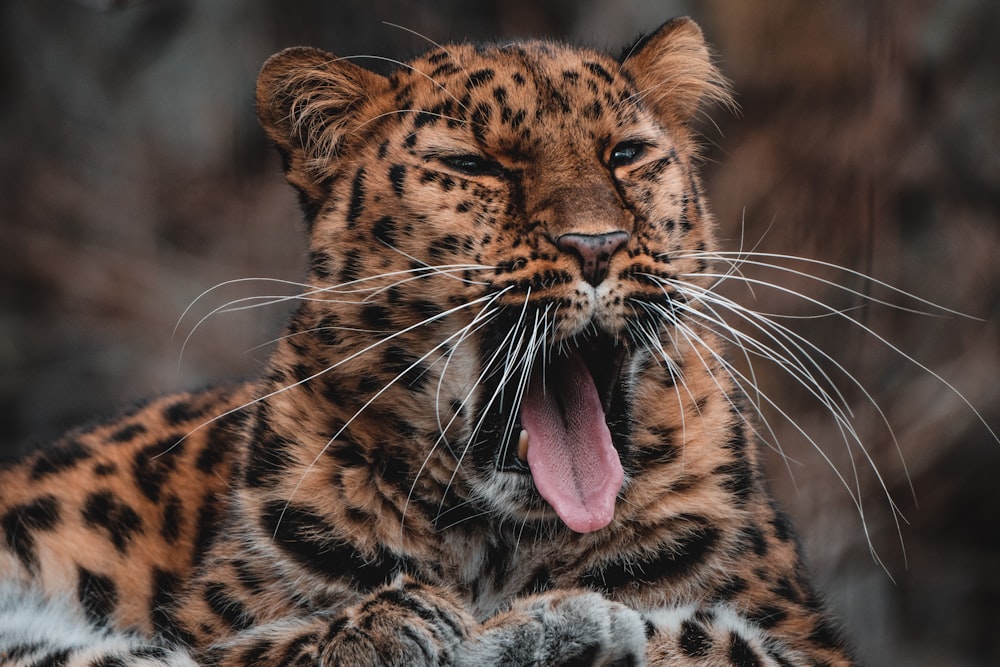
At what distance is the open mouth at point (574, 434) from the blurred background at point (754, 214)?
3.24 metres

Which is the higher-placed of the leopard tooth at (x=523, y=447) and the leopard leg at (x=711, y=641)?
the leopard tooth at (x=523, y=447)

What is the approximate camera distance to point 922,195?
780 centimetres

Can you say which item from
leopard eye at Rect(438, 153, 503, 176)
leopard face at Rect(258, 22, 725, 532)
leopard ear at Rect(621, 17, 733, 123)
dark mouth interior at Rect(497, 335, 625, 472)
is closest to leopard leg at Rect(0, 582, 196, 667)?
leopard face at Rect(258, 22, 725, 532)

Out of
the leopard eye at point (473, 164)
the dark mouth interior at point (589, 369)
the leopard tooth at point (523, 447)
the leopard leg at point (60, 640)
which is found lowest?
the leopard leg at point (60, 640)

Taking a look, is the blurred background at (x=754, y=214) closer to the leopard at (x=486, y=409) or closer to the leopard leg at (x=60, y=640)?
the leopard leg at (x=60, y=640)

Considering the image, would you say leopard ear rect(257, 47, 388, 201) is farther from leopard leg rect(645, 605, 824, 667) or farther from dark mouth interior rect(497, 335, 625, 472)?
leopard leg rect(645, 605, 824, 667)

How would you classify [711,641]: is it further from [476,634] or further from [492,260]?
[492,260]

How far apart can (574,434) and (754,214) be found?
4629 millimetres

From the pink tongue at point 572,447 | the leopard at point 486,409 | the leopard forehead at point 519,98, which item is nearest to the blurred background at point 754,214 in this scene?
the leopard forehead at point 519,98

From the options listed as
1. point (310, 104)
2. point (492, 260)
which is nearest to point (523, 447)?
point (492, 260)

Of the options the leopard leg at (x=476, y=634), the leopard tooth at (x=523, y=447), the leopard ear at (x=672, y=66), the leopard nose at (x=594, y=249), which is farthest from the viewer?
the leopard ear at (x=672, y=66)

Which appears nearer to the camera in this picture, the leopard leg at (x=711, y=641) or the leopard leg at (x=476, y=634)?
the leopard leg at (x=476, y=634)

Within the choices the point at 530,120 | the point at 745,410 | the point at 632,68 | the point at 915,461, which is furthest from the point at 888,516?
the point at 530,120

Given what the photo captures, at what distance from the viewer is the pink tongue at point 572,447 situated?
3.76m
